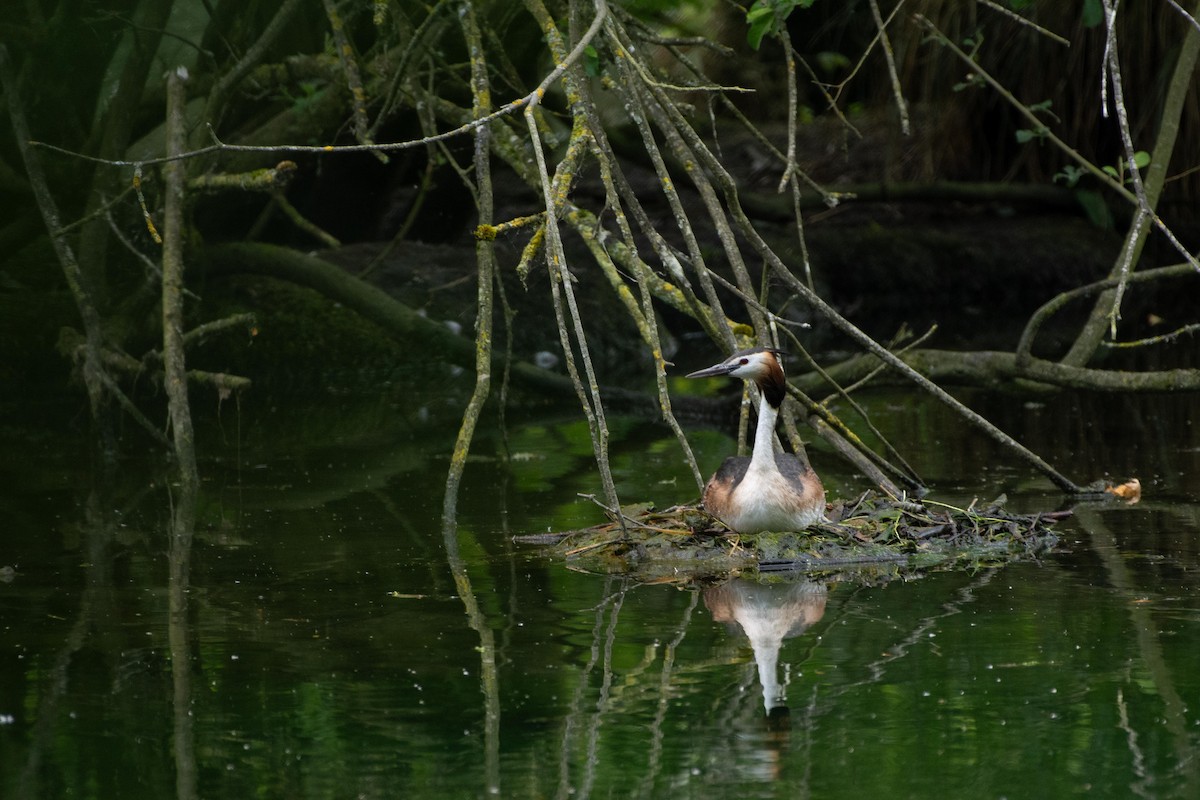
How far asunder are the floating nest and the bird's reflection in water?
25 centimetres

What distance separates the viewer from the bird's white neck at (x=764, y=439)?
19.5 feet

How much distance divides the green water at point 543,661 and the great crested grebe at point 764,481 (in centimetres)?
38

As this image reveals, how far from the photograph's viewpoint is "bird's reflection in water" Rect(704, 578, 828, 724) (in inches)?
181

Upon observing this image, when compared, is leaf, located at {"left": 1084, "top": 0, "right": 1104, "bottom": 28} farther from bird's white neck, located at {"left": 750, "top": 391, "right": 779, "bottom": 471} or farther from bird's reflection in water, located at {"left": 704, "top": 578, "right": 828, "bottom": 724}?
bird's reflection in water, located at {"left": 704, "top": 578, "right": 828, "bottom": 724}

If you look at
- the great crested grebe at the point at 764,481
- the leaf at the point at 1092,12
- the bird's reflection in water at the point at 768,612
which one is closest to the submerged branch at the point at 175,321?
the great crested grebe at the point at 764,481

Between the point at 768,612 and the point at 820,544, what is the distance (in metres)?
0.86

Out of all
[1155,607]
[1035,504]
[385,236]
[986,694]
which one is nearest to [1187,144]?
[385,236]

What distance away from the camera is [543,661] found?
15.5 feet

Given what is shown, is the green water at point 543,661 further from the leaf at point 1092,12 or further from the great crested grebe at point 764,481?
the leaf at point 1092,12

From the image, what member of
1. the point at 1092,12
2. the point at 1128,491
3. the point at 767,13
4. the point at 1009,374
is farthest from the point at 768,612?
the point at 1092,12

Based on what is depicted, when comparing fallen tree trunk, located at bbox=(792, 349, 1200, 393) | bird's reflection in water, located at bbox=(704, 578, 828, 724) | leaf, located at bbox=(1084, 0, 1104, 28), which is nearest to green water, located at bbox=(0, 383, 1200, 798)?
bird's reflection in water, located at bbox=(704, 578, 828, 724)

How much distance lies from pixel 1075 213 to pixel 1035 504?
31.4 feet

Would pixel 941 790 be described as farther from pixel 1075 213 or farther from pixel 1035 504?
pixel 1075 213

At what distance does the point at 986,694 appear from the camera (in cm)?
429
